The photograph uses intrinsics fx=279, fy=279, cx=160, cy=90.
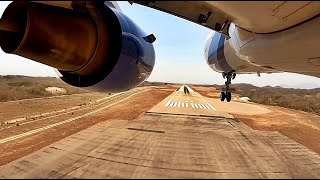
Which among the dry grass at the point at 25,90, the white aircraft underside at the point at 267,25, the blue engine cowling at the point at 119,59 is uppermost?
the white aircraft underside at the point at 267,25

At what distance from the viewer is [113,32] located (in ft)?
15.2

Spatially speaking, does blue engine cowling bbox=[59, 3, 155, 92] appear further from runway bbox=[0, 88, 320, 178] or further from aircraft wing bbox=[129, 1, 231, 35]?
runway bbox=[0, 88, 320, 178]

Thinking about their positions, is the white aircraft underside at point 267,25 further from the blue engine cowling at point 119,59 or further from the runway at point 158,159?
the runway at point 158,159

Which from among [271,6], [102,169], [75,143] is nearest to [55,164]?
[102,169]

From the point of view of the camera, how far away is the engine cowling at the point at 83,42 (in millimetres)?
3822

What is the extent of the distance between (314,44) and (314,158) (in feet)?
25.9

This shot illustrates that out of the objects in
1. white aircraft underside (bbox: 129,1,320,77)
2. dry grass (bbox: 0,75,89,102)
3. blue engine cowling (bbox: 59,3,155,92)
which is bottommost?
dry grass (bbox: 0,75,89,102)

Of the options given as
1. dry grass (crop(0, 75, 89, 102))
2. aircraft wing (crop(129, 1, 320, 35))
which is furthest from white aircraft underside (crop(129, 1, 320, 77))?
dry grass (crop(0, 75, 89, 102))

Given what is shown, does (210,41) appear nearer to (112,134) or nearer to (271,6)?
(112,134)

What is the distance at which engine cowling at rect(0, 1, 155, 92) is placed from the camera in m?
3.82

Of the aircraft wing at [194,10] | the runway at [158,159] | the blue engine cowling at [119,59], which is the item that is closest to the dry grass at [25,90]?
the runway at [158,159]

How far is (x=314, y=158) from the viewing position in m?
11.4

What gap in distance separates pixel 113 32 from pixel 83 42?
1.98ft

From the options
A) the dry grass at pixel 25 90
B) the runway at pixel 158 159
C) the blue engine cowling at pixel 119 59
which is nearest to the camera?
the blue engine cowling at pixel 119 59
